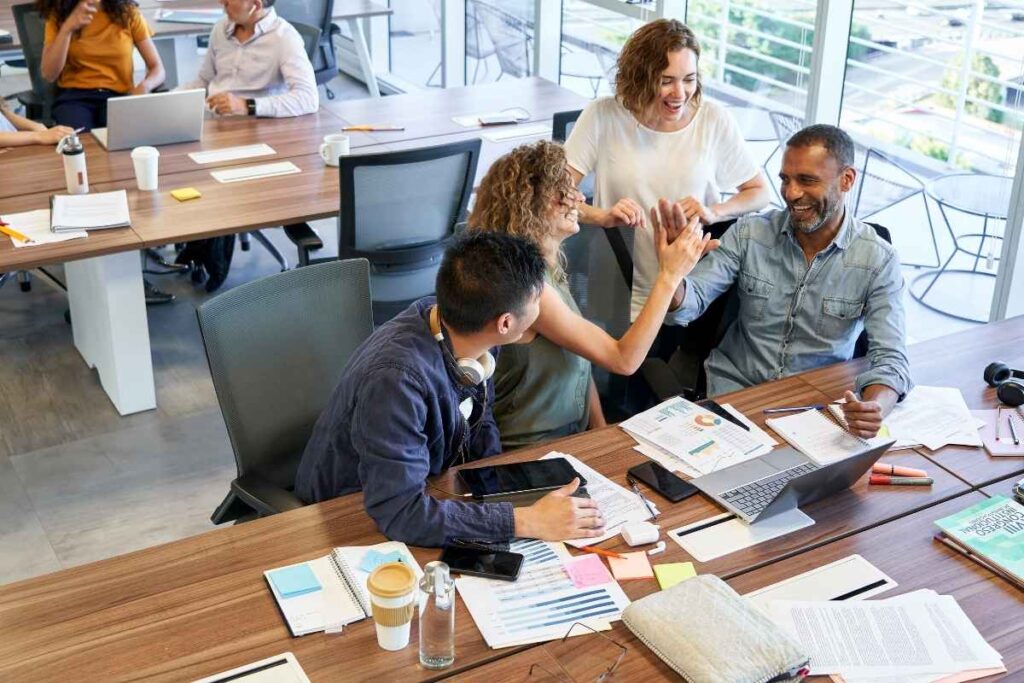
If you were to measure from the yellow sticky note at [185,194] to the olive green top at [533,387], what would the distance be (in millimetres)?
1696

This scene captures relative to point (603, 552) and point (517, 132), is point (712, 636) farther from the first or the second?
point (517, 132)

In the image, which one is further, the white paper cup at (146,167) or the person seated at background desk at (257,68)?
the person seated at background desk at (257,68)

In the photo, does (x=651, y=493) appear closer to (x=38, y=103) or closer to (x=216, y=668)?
(x=216, y=668)

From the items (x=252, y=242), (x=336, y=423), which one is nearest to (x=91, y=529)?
(x=336, y=423)

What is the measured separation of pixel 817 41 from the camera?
15.5 ft

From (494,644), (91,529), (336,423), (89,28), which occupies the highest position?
(89,28)

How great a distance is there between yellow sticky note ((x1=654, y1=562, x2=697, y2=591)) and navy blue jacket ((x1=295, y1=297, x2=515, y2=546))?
29cm

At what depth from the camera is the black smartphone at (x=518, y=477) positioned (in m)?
2.35

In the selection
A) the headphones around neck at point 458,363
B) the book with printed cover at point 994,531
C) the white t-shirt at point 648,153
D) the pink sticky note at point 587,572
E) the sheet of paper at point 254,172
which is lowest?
the pink sticky note at point 587,572

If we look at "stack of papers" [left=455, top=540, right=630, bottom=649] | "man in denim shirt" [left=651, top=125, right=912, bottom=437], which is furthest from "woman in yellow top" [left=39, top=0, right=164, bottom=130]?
"stack of papers" [left=455, top=540, right=630, bottom=649]

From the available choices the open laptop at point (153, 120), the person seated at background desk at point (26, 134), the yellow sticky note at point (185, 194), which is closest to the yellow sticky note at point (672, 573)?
the yellow sticky note at point (185, 194)

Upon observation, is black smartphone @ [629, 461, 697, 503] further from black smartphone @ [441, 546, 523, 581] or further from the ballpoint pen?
black smartphone @ [441, 546, 523, 581]

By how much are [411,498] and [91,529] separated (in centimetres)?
169

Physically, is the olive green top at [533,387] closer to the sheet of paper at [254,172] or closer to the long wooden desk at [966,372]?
the long wooden desk at [966,372]
